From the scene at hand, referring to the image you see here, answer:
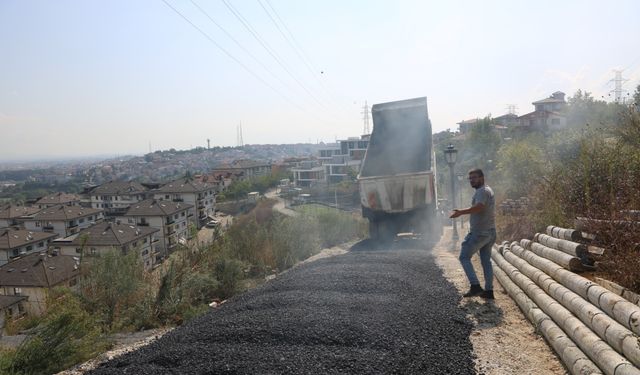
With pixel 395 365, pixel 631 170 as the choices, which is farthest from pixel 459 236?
pixel 395 365

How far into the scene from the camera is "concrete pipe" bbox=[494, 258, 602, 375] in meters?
3.56

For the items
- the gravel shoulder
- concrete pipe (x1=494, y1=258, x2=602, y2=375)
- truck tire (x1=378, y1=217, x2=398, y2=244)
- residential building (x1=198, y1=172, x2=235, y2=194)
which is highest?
concrete pipe (x1=494, y1=258, x2=602, y2=375)

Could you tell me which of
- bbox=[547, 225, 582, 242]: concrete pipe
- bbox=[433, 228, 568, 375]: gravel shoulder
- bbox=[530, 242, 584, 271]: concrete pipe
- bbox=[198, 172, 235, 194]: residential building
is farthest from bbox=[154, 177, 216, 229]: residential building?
bbox=[433, 228, 568, 375]: gravel shoulder

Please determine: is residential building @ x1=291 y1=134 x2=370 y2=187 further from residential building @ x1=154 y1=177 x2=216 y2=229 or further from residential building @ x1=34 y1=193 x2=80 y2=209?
residential building @ x1=34 y1=193 x2=80 y2=209

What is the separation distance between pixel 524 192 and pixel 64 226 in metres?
47.9


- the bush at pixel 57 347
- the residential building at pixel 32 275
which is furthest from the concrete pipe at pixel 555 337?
the residential building at pixel 32 275

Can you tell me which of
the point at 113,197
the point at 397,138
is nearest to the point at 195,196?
the point at 113,197

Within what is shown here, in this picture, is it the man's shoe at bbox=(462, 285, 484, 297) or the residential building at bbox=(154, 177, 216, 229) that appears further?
the residential building at bbox=(154, 177, 216, 229)

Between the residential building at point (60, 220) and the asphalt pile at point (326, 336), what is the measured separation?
48828 millimetres

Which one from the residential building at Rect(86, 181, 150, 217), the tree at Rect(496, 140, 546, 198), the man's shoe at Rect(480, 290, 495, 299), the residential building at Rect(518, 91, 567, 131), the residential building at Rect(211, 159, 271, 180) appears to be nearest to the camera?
the man's shoe at Rect(480, 290, 495, 299)

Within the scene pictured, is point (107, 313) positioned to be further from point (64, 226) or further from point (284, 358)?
point (64, 226)

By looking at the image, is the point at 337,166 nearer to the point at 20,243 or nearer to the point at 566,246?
the point at 20,243

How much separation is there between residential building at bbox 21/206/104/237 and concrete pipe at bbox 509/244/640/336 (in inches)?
2002

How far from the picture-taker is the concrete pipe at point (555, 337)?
11.7ft
